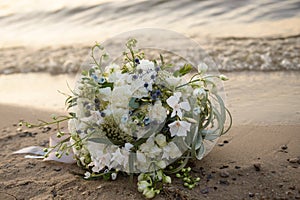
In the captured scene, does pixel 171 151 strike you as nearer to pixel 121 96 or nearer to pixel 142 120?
pixel 142 120

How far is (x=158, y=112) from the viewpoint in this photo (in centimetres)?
270

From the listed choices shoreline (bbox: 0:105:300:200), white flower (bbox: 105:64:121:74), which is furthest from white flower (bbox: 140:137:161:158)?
white flower (bbox: 105:64:121:74)

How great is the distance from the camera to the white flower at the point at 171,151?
2762mm

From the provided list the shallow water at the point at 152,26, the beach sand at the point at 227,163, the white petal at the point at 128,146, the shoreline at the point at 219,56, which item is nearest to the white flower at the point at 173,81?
the white petal at the point at 128,146

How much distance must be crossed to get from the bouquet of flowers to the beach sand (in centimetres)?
10

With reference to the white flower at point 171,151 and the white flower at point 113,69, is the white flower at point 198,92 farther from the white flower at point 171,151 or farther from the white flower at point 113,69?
the white flower at point 113,69

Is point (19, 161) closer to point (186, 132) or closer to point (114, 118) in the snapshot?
point (114, 118)

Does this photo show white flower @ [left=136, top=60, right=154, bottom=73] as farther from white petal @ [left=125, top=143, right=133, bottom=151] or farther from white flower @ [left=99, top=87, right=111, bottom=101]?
white petal @ [left=125, top=143, right=133, bottom=151]

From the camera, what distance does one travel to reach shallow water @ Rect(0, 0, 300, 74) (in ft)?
21.4

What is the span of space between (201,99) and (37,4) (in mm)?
8638

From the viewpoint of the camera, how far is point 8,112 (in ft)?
15.0

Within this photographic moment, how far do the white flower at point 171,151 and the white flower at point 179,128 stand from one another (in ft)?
0.31

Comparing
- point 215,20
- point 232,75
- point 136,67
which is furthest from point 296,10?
point 136,67

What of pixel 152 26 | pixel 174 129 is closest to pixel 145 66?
pixel 174 129
